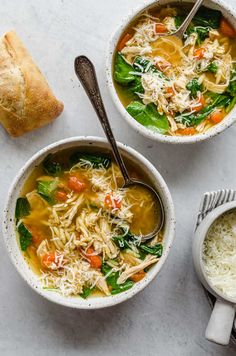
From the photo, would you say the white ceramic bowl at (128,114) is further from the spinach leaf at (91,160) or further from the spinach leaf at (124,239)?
the spinach leaf at (124,239)

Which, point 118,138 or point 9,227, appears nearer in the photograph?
point 9,227

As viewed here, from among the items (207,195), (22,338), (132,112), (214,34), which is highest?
(214,34)

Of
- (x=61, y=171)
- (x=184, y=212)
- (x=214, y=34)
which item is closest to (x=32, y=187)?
(x=61, y=171)

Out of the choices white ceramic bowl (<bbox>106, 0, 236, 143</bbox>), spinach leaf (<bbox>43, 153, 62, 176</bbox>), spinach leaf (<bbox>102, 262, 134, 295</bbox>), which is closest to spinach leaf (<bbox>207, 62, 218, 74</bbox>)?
white ceramic bowl (<bbox>106, 0, 236, 143</bbox>)

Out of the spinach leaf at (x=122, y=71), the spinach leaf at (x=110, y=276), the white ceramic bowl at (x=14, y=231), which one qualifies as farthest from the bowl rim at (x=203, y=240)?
the spinach leaf at (x=122, y=71)

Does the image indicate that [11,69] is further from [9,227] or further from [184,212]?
[184,212]

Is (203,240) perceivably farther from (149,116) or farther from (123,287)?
(149,116)

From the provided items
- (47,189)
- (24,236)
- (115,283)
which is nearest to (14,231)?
(24,236)
